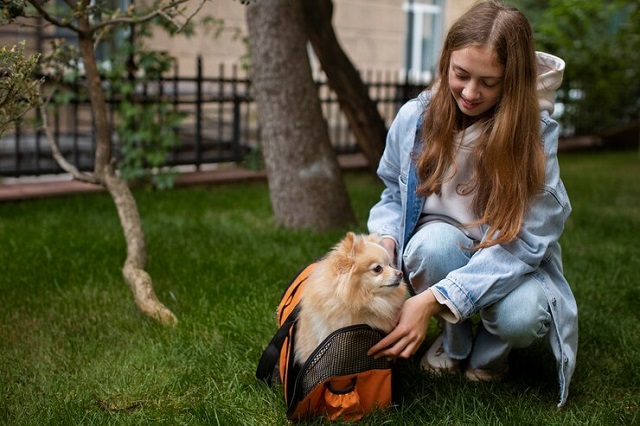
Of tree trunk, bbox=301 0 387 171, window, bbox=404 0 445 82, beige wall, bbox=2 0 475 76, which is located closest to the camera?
tree trunk, bbox=301 0 387 171

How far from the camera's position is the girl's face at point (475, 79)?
2.44 m

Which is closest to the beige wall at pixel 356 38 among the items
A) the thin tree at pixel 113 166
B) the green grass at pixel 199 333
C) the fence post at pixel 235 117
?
the fence post at pixel 235 117

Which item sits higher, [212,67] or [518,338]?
[212,67]

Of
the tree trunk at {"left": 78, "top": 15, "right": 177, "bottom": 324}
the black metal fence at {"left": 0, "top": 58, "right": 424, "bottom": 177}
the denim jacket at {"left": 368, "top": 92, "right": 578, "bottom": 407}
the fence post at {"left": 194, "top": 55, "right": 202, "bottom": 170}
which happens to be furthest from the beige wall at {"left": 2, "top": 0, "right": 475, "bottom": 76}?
the denim jacket at {"left": 368, "top": 92, "right": 578, "bottom": 407}

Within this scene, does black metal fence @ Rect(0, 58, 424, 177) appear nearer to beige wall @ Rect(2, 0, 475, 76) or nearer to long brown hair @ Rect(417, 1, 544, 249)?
beige wall @ Rect(2, 0, 475, 76)

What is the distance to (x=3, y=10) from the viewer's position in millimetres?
2711

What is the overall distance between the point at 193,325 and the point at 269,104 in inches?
85.4

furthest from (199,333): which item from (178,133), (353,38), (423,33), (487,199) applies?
(423,33)

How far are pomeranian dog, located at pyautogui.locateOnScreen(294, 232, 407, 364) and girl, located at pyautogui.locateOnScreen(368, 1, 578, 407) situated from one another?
0.08 m

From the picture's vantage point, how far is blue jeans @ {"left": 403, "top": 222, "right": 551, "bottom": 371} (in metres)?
2.56

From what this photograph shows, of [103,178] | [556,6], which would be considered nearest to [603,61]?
[556,6]

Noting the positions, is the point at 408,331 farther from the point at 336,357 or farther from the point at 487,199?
the point at 487,199

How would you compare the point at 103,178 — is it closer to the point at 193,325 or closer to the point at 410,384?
the point at 193,325

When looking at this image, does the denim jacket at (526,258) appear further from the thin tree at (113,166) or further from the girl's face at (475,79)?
the thin tree at (113,166)
